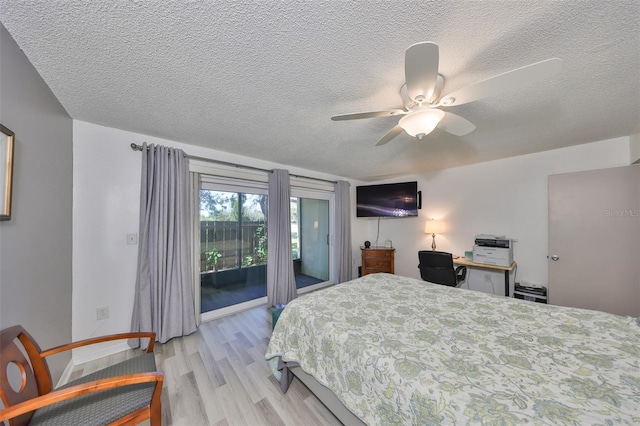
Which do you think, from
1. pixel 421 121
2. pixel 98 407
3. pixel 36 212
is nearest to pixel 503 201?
pixel 421 121

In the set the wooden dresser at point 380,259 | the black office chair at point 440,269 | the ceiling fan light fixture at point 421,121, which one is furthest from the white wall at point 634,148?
the wooden dresser at point 380,259

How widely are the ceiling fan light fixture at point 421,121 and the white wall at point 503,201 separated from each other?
2617mm

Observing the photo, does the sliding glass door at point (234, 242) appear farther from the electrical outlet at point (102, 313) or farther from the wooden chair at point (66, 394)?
the wooden chair at point (66, 394)

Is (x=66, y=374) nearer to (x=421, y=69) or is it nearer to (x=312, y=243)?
(x=312, y=243)

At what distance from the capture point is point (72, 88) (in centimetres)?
147

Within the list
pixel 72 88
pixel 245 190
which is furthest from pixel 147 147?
pixel 245 190

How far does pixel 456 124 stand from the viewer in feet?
4.94

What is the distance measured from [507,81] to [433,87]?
12.9 inches

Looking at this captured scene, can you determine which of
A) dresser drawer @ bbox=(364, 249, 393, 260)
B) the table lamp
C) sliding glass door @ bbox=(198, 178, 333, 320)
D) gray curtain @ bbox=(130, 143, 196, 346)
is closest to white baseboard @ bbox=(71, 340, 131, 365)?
gray curtain @ bbox=(130, 143, 196, 346)

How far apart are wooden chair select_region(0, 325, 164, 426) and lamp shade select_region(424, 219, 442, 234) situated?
148 inches

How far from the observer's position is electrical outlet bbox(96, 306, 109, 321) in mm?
2008

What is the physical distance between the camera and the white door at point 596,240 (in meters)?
2.18

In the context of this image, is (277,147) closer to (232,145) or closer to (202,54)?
(232,145)

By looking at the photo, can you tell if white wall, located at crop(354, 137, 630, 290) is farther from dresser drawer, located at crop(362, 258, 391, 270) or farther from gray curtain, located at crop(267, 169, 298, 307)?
gray curtain, located at crop(267, 169, 298, 307)
